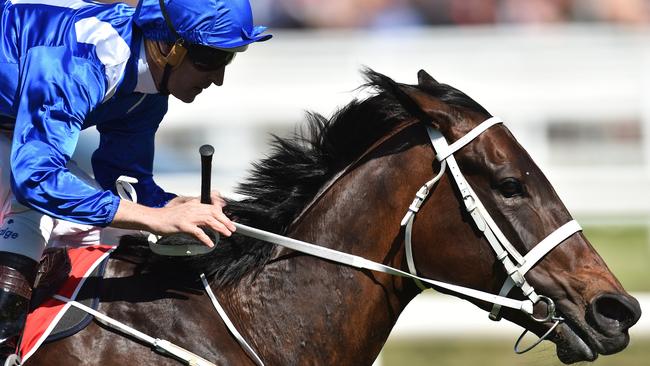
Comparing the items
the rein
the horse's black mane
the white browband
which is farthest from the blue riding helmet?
the white browband

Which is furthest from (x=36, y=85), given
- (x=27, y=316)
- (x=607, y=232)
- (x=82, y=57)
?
(x=607, y=232)

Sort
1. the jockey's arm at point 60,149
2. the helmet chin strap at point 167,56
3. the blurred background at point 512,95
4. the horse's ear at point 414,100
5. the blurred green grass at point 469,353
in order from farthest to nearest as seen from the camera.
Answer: the blurred background at point 512,95 → the blurred green grass at point 469,353 → the horse's ear at point 414,100 → the helmet chin strap at point 167,56 → the jockey's arm at point 60,149

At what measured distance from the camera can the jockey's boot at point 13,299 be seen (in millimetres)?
3309

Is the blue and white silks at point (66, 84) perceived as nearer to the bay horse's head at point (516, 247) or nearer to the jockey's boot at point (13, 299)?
the jockey's boot at point (13, 299)

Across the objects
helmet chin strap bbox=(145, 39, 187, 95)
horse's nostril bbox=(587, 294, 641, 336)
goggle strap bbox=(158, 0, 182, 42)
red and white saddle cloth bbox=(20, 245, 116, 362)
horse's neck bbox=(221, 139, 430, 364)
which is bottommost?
red and white saddle cloth bbox=(20, 245, 116, 362)

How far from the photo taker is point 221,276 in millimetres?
3662

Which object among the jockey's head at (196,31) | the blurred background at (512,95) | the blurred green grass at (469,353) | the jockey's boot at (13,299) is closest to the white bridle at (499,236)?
the jockey's head at (196,31)

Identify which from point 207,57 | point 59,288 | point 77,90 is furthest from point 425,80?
point 59,288

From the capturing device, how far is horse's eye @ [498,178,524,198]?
3.52 meters

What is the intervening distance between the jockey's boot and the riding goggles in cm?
79

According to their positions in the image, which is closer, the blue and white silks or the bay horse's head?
the blue and white silks

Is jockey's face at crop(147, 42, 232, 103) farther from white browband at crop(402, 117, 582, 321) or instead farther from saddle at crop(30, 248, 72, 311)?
white browband at crop(402, 117, 582, 321)

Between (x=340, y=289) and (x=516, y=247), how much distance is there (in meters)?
0.57

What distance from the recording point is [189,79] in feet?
11.8
